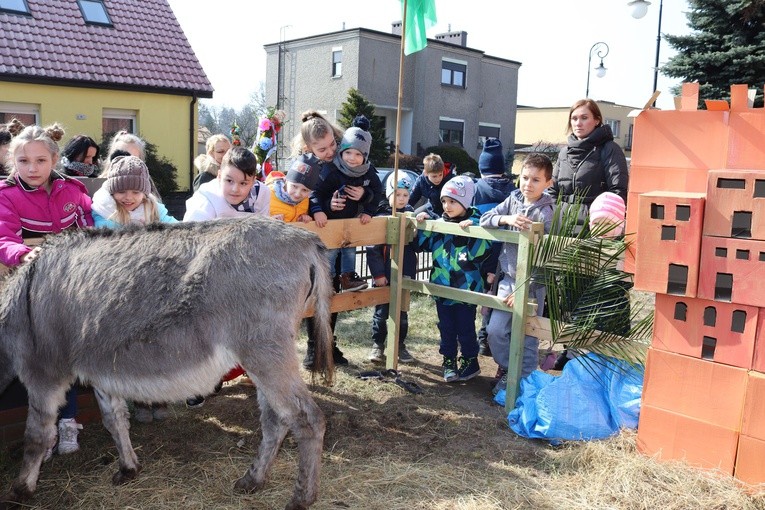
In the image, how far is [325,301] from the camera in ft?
11.2

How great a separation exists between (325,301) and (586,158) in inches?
112

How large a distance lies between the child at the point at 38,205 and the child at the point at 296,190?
135 centimetres

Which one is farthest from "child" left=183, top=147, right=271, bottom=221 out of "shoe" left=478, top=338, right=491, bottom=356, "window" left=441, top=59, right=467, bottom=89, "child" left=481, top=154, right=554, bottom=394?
"window" left=441, top=59, right=467, bottom=89

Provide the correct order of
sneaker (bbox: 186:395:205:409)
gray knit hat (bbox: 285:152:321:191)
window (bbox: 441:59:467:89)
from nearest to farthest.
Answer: sneaker (bbox: 186:395:205:409)
gray knit hat (bbox: 285:152:321:191)
window (bbox: 441:59:467:89)

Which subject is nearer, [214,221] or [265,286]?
[265,286]

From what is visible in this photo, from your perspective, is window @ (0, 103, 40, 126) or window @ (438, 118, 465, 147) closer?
window @ (0, 103, 40, 126)

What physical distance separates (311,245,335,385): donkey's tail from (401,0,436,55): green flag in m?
2.63

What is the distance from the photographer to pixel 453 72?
36.0 meters

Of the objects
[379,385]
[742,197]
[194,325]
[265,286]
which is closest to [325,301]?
[265,286]

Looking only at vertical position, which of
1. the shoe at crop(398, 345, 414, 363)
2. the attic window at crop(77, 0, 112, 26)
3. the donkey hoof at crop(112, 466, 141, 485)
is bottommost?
the donkey hoof at crop(112, 466, 141, 485)

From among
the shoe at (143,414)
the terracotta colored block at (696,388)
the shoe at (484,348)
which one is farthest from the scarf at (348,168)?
the terracotta colored block at (696,388)

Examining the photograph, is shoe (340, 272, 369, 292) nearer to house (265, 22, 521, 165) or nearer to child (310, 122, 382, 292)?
child (310, 122, 382, 292)

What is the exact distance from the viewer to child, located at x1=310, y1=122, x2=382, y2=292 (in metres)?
5.14

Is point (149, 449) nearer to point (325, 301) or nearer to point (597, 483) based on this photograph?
point (325, 301)
